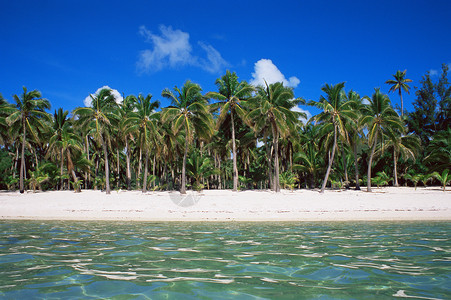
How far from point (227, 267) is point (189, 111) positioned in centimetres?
2181

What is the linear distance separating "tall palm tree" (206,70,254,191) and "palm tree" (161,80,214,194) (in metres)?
1.74

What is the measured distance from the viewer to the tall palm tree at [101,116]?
86.5 ft

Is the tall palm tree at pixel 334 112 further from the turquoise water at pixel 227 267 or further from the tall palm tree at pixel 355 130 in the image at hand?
the turquoise water at pixel 227 267

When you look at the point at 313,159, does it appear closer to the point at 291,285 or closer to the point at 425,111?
the point at 425,111

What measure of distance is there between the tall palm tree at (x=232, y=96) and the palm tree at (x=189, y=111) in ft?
5.72

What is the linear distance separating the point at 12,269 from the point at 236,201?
49.7 feet

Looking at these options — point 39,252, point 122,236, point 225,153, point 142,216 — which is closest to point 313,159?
point 225,153

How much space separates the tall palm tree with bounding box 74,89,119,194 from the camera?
86.5 feet

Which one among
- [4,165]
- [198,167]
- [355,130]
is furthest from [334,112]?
[4,165]

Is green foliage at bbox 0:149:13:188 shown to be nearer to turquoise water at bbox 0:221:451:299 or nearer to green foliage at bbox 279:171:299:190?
green foliage at bbox 279:171:299:190

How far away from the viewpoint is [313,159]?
1345 inches

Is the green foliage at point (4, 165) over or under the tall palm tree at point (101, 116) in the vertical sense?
under

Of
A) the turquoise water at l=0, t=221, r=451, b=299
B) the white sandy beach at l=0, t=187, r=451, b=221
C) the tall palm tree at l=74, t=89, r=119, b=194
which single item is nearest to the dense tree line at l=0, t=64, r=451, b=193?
the tall palm tree at l=74, t=89, r=119, b=194

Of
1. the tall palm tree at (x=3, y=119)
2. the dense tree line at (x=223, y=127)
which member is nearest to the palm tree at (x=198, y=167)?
the dense tree line at (x=223, y=127)
